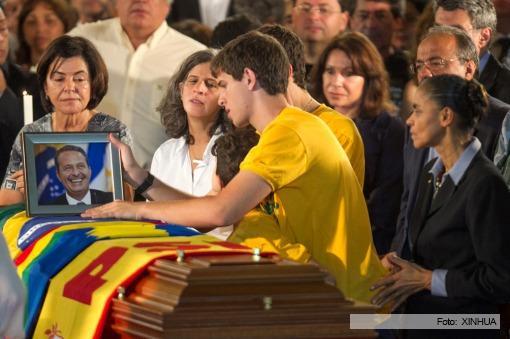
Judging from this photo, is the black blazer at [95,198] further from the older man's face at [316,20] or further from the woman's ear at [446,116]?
the older man's face at [316,20]

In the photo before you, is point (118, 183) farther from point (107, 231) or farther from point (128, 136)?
point (128, 136)

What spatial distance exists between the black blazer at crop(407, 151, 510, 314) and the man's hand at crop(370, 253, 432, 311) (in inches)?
2.9

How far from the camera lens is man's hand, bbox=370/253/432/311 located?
19.0ft

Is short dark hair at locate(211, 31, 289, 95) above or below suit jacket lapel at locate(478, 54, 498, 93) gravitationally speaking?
above

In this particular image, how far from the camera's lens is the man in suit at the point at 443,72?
22.6 feet

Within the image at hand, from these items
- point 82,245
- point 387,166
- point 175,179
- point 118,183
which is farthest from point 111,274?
point 387,166

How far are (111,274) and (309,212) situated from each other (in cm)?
96

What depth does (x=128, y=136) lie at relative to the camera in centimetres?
686

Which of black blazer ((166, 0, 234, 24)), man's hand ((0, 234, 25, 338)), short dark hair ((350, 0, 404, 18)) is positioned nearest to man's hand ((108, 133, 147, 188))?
man's hand ((0, 234, 25, 338))

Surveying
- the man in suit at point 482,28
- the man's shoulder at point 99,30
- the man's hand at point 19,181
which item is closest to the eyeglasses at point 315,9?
the man's shoulder at point 99,30

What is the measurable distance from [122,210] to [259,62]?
73 cm

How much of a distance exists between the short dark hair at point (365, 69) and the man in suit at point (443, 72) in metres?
0.43

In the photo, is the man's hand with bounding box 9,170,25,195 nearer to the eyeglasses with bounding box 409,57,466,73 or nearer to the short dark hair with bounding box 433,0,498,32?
the eyeglasses with bounding box 409,57,466,73

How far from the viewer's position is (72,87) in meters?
7.13
